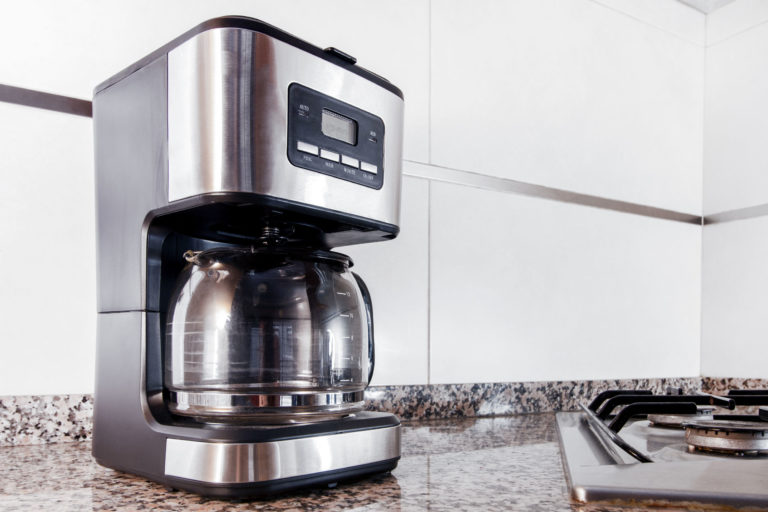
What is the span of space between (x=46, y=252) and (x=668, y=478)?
30.6 inches

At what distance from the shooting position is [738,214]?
1.64m

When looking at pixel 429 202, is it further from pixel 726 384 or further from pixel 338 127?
pixel 726 384

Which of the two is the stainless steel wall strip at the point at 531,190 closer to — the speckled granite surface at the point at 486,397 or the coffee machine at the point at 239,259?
the speckled granite surface at the point at 486,397

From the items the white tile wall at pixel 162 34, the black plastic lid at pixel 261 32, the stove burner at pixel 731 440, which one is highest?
the white tile wall at pixel 162 34

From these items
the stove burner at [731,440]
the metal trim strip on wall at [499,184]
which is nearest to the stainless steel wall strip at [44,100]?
the metal trim strip on wall at [499,184]

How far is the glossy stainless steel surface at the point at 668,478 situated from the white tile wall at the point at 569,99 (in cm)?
68

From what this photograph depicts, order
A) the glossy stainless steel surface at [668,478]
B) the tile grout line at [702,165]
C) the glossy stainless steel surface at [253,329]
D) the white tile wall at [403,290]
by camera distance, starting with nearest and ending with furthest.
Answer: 1. the glossy stainless steel surface at [668,478]
2. the glossy stainless steel surface at [253,329]
3. the white tile wall at [403,290]
4. the tile grout line at [702,165]

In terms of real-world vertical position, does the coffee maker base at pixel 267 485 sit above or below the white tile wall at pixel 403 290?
below

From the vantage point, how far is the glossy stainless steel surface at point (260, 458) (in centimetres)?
53

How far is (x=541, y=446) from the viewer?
0.89 meters

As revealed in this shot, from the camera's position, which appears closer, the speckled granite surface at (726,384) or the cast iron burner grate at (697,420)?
the cast iron burner grate at (697,420)

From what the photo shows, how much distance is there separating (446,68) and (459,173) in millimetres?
206

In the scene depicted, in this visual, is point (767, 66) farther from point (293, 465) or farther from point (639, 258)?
point (293, 465)

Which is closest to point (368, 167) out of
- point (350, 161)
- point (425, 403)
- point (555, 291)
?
point (350, 161)
